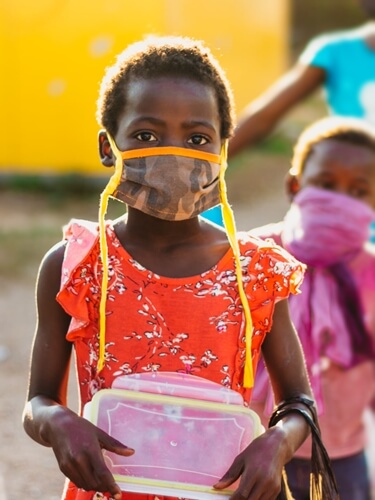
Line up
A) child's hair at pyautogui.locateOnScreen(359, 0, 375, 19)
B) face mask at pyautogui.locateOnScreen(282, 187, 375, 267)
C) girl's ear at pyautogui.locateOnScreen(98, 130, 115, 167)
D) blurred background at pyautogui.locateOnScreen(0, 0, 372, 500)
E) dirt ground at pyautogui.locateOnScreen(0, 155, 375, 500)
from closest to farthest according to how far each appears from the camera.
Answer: girl's ear at pyautogui.locateOnScreen(98, 130, 115, 167), face mask at pyautogui.locateOnScreen(282, 187, 375, 267), child's hair at pyautogui.locateOnScreen(359, 0, 375, 19), dirt ground at pyautogui.locateOnScreen(0, 155, 375, 500), blurred background at pyautogui.locateOnScreen(0, 0, 372, 500)

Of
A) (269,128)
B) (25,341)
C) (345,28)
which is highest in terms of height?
(345,28)

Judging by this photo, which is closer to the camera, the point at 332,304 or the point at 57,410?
the point at 57,410

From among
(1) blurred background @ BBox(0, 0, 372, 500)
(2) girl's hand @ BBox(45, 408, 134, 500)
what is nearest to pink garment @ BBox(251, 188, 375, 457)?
(2) girl's hand @ BBox(45, 408, 134, 500)

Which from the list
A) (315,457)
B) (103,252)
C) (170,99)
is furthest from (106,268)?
(315,457)

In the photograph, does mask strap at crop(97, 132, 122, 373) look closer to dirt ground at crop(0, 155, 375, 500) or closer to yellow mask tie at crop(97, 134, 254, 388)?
yellow mask tie at crop(97, 134, 254, 388)

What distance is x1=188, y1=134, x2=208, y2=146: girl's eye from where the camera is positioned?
2584 millimetres

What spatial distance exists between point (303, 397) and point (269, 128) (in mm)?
2554

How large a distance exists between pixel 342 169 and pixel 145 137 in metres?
1.40

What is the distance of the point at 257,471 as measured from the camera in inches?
92.1

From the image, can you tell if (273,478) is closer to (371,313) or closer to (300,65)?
(371,313)

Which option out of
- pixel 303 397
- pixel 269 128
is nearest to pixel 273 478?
pixel 303 397

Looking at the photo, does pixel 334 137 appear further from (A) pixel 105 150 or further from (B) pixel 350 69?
(A) pixel 105 150

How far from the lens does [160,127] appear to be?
2.56m

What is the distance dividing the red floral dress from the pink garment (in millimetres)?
1045
